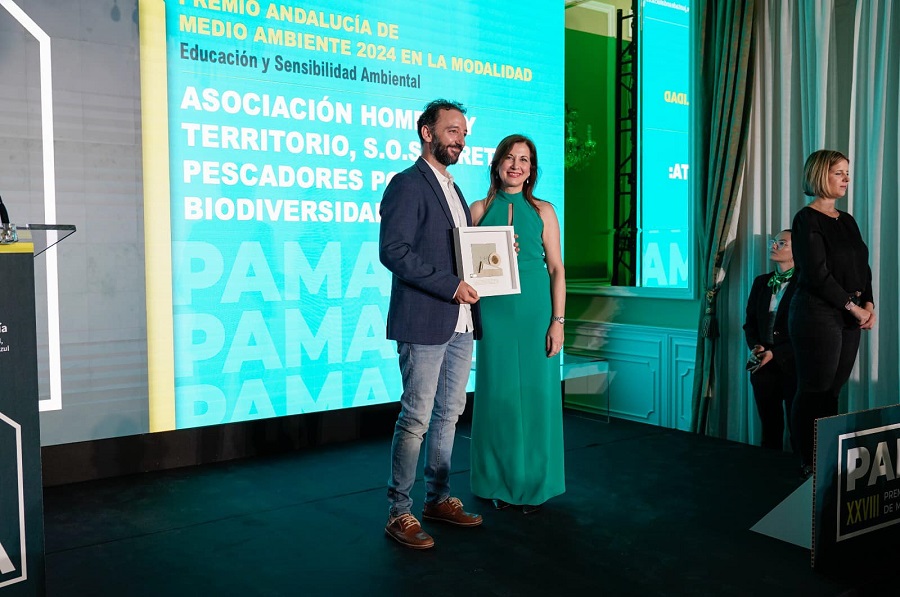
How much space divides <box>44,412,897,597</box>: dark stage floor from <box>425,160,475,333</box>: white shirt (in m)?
0.75

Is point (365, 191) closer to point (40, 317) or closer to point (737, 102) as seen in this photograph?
point (40, 317)

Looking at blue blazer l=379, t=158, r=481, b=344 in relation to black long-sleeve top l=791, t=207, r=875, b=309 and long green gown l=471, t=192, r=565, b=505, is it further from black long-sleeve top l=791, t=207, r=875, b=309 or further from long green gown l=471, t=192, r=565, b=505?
black long-sleeve top l=791, t=207, r=875, b=309

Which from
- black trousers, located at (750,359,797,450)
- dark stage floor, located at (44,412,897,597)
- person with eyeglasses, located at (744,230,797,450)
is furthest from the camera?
black trousers, located at (750,359,797,450)

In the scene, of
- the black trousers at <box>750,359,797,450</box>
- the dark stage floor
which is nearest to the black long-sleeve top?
the black trousers at <box>750,359,797,450</box>

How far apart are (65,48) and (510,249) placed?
7.02 ft

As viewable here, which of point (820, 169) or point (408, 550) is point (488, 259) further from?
point (820, 169)

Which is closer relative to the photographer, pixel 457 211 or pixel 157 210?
pixel 457 211

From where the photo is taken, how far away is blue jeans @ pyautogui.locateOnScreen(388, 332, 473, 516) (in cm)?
273

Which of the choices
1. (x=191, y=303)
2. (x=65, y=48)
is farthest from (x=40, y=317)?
(x=65, y=48)

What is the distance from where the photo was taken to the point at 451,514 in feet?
9.82

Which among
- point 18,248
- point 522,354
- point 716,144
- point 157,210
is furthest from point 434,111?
point 716,144

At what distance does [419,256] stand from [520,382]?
0.70 metres

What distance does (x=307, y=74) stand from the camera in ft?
13.6

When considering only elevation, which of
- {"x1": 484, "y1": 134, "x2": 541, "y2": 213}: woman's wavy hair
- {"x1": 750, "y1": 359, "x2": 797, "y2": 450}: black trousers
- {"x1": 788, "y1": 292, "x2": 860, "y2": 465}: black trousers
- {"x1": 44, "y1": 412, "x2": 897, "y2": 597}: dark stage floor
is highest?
{"x1": 484, "y1": 134, "x2": 541, "y2": 213}: woman's wavy hair
